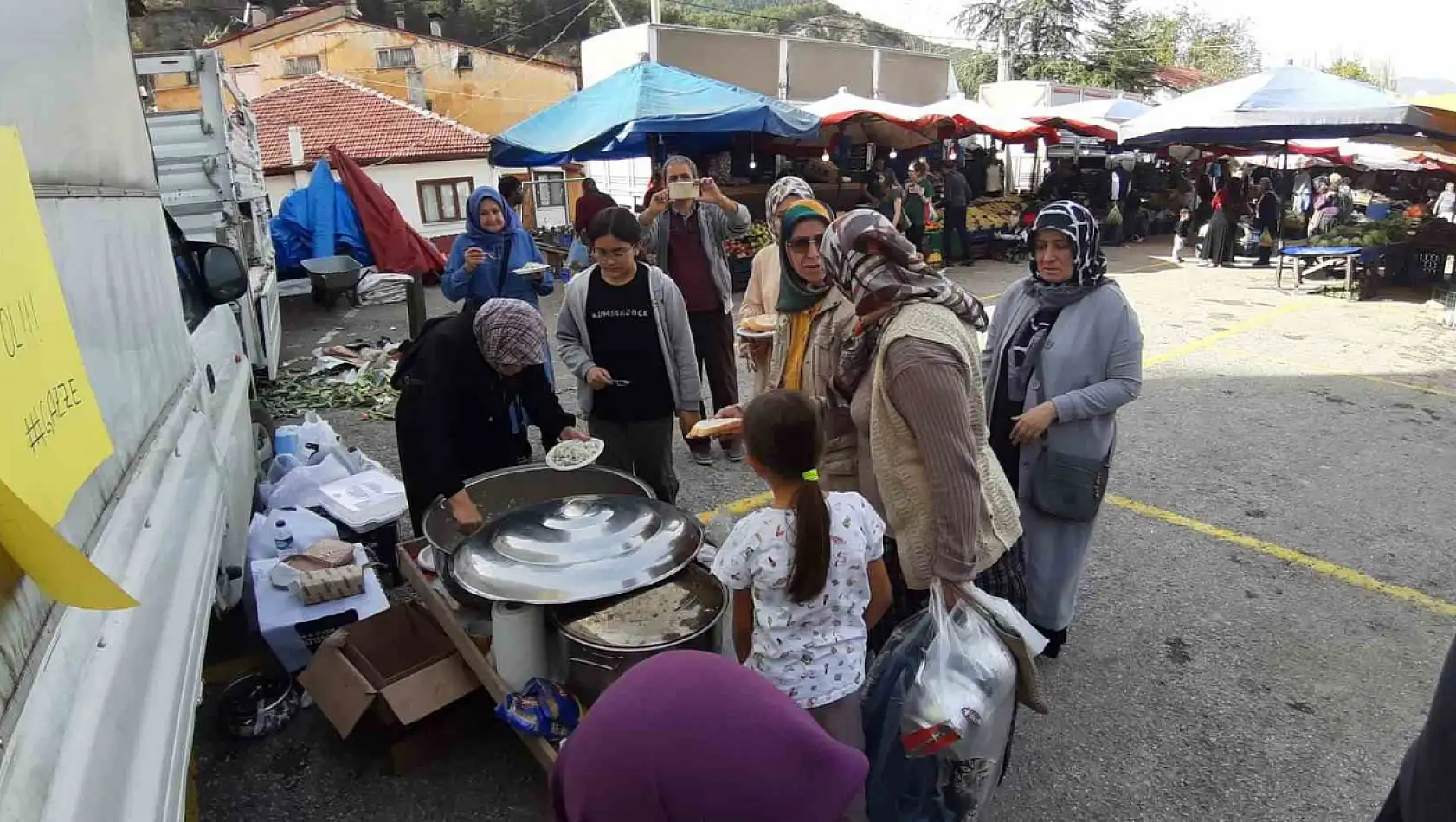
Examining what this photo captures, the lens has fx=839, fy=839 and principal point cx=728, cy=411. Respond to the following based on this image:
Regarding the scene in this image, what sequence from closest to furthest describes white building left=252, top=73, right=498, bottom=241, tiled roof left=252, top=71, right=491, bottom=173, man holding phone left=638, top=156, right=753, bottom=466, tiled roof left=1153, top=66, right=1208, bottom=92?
man holding phone left=638, top=156, right=753, bottom=466
white building left=252, top=73, right=498, bottom=241
tiled roof left=252, top=71, right=491, bottom=173
tiled roof left=1153, top=66, right=1208, bottom=92

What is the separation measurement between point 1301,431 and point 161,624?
7.18m

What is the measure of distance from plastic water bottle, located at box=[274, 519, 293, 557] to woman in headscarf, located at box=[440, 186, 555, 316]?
2.20m

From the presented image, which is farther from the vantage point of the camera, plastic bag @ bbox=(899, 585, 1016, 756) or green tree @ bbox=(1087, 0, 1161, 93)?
green tree @ bbox=(1087, 0, 1161, 93)

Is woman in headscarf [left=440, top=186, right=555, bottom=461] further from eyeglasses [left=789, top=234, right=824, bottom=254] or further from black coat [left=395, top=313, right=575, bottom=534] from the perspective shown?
eyeglasses [left=789, top=234, right=824, bottom=254]

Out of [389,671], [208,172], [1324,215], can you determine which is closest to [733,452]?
[389,671]

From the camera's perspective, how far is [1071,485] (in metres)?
3.02

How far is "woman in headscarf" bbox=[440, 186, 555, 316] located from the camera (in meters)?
5.59

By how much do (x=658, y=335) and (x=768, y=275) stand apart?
112 cm

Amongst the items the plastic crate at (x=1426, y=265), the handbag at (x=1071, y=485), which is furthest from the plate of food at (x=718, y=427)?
the plastic crate at (x=1426, y=265)

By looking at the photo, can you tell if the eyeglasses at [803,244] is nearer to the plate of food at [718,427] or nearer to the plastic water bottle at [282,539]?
the plate of food at [718,427]

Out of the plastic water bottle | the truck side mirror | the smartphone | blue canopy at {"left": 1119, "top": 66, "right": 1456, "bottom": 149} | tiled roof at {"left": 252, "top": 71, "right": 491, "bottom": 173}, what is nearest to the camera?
the truck side mirror

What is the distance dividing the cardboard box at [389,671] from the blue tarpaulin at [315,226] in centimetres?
1141

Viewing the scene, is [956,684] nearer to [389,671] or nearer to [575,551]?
[575,551]

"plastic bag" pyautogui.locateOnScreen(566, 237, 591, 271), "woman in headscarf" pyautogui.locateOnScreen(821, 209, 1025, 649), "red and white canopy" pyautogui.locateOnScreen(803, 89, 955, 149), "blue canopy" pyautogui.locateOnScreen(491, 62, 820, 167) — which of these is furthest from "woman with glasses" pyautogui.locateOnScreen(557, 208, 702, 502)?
Result: "red and white canopy" pyautogui.locateOnScreen(803, 89, 955, 149)
